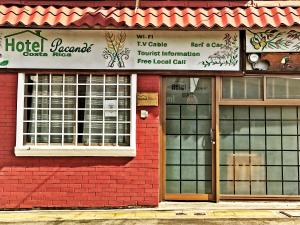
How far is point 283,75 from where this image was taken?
8641 mm

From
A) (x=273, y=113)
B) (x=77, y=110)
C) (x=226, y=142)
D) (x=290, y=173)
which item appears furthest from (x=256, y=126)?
(x=77, y=110)

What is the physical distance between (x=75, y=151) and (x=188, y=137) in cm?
226

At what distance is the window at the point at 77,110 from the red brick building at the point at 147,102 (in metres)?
0.02

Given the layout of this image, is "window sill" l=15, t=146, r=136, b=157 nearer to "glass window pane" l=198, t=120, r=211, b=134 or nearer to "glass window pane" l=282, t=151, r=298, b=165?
"glass window pane" l=198, t=120, r=211, b=134

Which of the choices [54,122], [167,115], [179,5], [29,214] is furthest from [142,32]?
[29,214]

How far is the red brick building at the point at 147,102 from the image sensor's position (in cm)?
838

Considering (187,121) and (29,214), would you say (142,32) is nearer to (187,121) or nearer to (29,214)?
(187,121)

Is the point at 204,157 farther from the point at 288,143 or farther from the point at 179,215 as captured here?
the point at 288,143

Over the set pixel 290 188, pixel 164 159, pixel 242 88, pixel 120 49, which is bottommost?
pixel 290 188

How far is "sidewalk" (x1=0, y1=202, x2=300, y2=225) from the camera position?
739cm

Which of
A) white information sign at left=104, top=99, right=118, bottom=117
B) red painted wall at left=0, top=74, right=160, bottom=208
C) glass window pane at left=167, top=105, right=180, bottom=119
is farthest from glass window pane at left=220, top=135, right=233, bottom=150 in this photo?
white information sign at left=104, top=99, right=118, bottom=117

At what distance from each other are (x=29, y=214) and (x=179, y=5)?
4945 mm

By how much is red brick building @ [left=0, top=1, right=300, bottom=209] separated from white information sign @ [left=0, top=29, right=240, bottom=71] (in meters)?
0.02

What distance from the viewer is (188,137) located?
884 cm
